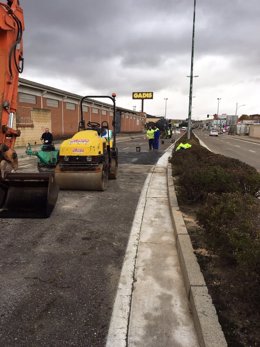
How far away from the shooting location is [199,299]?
3223 millimetres

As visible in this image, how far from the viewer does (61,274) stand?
403 cm

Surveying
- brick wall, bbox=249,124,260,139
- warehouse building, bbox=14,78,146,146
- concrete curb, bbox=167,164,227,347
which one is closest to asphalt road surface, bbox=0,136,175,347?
concrete curb, bbox=167,164,227,347

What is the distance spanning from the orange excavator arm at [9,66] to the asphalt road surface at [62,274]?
1.38 metres

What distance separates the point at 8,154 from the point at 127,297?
3.04 m

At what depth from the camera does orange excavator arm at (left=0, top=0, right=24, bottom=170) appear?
4.96m

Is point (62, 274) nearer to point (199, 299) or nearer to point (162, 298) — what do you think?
point (162, 298)

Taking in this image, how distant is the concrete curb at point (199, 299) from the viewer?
2693mm

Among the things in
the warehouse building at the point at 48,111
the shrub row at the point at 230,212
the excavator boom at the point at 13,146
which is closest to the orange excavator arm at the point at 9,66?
the excavator boom at the point at 13,146

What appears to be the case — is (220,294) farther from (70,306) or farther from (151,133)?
(151,133)

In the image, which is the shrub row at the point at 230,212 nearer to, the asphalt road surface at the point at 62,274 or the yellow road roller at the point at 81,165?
the asphalt road surface at the point at 62,274

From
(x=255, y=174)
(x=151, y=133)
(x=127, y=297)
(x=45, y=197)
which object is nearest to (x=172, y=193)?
(x=255, y=174)

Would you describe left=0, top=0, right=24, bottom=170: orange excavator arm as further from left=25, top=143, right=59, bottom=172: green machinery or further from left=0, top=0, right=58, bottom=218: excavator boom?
left=25, top=143, right=59, bottom=172: green machinery

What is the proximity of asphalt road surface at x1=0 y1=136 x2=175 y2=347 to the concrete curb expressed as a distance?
837 mm

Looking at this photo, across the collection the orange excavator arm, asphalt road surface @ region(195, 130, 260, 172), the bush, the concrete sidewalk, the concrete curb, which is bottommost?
asphalt road surface @ region(195, 130, 260, 172)
